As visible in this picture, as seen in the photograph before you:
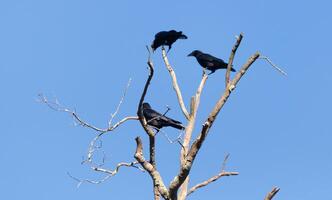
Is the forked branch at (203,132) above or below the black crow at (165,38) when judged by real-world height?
below

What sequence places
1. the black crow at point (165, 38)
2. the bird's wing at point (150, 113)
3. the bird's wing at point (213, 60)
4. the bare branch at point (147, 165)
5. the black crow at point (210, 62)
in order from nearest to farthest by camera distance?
the bare branch at point (147, 165)
the bird's wing at point (150, 113)
the black crow at point (165, 38)
the black crow at point (210, 62)
the bird's wing at point (213, 60)

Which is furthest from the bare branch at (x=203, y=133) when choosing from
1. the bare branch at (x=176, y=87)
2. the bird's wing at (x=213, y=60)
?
the bird's wing at (x=213, y=60)

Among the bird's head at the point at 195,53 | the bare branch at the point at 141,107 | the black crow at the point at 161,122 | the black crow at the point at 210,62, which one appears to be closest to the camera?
the bare branch at the point at 141,107

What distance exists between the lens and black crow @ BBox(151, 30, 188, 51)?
44.6 ft

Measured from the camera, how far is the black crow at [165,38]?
13.6 meters

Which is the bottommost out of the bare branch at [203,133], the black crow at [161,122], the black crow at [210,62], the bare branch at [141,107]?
the bare branch at [203,133]

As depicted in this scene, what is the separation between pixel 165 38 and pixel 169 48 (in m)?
0.42

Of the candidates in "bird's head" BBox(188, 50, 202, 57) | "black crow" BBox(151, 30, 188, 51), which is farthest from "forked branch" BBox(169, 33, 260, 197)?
"bird's head" BBox(188, 50, 202, 57)

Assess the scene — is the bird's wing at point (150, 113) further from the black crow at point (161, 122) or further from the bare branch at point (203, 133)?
the bare branch at point (203, 133)

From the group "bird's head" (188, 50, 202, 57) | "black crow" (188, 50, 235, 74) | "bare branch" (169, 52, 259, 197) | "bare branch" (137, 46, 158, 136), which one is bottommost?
"bare branch" (169, 52, 259, 197)

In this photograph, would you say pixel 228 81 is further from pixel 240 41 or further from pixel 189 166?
pixel 189 166

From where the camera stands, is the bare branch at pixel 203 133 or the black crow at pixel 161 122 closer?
the bare branch at pixel 203 133

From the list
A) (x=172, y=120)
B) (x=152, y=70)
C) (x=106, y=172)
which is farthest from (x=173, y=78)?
(x=152, y=70)

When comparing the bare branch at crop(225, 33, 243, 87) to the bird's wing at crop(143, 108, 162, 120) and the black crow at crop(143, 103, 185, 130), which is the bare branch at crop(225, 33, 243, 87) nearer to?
the black crow at crop(143, 103, 185, 130)
